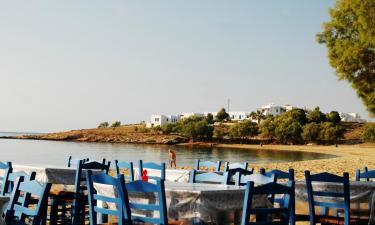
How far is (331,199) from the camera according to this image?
5.89 m

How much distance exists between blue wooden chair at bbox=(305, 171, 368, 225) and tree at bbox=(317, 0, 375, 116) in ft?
35.8

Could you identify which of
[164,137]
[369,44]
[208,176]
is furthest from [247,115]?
[208,176]

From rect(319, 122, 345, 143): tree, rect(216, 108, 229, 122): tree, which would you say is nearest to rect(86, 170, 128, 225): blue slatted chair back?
rect(319, 122, 345, 143): tree

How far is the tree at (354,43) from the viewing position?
619 inches

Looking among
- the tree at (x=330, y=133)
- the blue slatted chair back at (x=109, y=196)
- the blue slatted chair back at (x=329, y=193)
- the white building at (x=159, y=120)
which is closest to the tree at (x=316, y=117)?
the tree at (x=330, y=133)

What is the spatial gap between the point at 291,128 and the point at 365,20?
9261 centimetres

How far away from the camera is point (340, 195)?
211 inches

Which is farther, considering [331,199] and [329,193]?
[331,199]

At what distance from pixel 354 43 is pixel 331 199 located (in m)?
12.1

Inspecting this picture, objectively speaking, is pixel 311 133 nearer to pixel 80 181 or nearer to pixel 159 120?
pixel 159 120

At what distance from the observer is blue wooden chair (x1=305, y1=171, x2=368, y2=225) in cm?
528

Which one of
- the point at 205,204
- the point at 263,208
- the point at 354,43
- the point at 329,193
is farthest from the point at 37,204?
the point at 354,43

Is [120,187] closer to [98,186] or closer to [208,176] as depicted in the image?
[98,186]

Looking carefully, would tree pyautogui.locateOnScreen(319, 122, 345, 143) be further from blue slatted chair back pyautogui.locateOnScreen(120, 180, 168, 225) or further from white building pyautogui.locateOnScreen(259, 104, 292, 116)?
blue slatted chair back pyautogui.locateOnScreen(120, 180, 168, 225)
